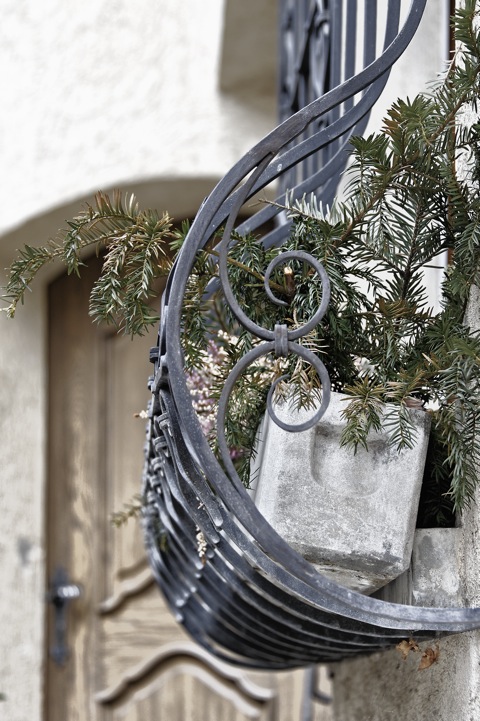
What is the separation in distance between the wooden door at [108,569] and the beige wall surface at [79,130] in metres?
0.07

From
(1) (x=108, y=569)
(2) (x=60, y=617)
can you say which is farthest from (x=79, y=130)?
(2) (x=60, y=617)

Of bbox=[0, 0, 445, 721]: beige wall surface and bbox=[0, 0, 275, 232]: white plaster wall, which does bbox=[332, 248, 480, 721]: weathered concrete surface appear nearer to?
bbox=[0, 0, 445, 721]: beige wall surface

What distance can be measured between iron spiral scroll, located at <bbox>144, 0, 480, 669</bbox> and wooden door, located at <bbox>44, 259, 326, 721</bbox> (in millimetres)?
1154

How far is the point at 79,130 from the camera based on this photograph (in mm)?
2334

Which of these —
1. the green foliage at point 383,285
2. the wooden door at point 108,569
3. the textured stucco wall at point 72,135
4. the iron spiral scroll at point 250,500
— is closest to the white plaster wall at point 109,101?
the textured stucco wall at point 72,135

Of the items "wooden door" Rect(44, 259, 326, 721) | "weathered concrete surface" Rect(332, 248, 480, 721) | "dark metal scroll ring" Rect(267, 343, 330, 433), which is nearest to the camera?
"dark metal scroll ring" Rect(267, 343, 330, 433)

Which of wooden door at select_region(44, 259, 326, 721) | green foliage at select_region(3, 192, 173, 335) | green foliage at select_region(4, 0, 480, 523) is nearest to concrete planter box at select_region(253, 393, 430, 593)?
green foliage at select_region(4, 0, 480, 523)

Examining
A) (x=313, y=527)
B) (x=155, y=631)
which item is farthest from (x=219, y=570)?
(x=155, y=631)

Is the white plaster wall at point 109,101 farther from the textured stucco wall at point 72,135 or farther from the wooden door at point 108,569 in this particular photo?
the wooden door at point 108,569

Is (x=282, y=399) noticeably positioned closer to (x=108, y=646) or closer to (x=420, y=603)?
(x=420, y=603)

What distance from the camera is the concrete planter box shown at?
2.67 ft

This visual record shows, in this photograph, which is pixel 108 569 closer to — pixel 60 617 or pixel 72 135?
pixel 60 617

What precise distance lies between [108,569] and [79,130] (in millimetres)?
1071

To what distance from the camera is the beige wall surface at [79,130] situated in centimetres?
231
